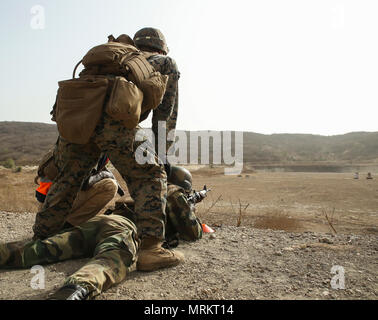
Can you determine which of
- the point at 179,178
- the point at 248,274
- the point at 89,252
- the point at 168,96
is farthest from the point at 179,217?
A: the point at 168,96

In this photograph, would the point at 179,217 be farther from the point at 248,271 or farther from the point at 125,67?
the point at 125,67

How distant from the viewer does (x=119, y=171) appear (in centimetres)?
267

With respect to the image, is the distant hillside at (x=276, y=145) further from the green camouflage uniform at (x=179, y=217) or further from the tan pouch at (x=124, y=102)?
the tan pouch at (x=124, y=102)

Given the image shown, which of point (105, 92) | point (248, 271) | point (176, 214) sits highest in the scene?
point (105, 92)

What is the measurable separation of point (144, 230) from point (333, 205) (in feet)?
28.5

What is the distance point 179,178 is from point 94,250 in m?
1.58

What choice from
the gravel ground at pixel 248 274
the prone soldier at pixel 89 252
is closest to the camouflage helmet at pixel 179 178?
the gravel ground at pixel 248 274

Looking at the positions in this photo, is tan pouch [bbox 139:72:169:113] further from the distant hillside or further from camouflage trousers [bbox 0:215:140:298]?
the distant hillside

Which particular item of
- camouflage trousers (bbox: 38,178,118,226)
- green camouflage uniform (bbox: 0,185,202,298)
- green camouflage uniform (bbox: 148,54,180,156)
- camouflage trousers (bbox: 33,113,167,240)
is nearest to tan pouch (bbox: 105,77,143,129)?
camouflage trousers (bbox: 33,113,167,240)

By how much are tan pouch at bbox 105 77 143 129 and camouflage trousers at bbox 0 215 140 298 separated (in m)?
0.91

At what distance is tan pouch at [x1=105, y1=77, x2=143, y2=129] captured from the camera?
2428 millimetres

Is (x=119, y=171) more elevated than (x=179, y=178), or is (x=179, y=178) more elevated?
(x=119, y=171)
